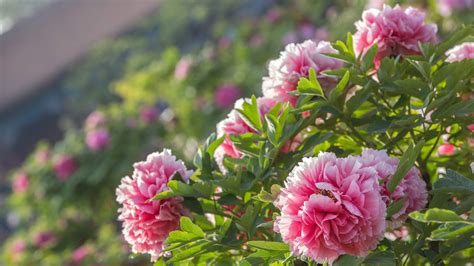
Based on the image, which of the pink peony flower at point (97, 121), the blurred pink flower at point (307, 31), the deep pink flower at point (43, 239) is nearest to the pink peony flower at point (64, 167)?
the pink peony flower at point (97, 121)

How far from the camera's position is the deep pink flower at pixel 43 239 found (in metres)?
3.74

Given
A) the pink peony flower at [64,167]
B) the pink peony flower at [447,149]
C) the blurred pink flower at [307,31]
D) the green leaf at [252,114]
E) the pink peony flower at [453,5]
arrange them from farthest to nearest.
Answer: the blurred pink flower at [307,31] < the pink peony flower at [64,167] < the pink peony flower at [453,5] < the pink peony flower at [447,149] < the green leaf at [252,114]

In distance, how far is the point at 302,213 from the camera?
89 centimetres

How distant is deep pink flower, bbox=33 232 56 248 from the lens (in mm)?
3742

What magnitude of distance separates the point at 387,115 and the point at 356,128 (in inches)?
2.4

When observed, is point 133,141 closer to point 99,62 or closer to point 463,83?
point 463,83

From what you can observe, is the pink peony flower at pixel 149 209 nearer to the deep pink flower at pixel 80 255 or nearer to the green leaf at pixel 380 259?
the green leaf at pixel 380 259

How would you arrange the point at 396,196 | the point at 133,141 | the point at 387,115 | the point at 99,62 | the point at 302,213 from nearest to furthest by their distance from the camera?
the point at 302,213 → the point at 396,196 → the point at 387,115 → the point at 133,141 → the point at 99,62

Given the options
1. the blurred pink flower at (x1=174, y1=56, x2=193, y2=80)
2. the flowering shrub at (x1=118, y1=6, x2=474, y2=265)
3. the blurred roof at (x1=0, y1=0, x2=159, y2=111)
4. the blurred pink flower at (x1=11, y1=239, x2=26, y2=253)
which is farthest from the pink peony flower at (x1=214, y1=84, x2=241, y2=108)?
the blurred roof at (x1=0, y1=0, x2=159, y2=111)

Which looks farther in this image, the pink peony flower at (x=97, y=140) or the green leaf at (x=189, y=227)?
the pink peony flower at (x=97, y=140)

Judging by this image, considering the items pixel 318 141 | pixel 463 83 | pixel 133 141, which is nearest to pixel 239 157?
pixel 318 141

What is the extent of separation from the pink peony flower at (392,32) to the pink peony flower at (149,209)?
0.44 meters

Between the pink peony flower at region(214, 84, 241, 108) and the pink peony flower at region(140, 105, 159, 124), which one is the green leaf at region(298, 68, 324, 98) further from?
the pink peony flower at region(140, 105, 159, 124)

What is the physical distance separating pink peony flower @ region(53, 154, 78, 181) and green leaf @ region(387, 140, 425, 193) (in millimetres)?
2917
